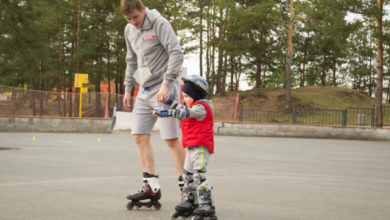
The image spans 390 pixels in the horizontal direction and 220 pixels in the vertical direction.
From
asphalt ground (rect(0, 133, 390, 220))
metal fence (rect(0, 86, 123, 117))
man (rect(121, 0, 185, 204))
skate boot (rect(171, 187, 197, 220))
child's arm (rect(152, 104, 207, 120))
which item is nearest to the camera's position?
child's arm (rect(152, 104, 207, 120))

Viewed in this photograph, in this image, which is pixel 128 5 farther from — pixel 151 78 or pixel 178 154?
pixel 178 154

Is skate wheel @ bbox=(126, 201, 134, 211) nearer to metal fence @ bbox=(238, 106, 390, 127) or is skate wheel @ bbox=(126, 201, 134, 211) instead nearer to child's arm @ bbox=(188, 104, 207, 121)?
child's arm @ bbox=(188, 104, 207, 121)

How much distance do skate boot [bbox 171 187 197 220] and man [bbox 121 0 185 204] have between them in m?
0.21

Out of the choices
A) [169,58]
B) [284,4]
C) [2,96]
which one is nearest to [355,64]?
[284,4]

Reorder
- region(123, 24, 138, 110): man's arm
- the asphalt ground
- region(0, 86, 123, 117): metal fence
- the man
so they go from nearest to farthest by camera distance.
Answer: the man < the asphalt ground < region(123, 24, 138, 110): man's arm < region(0, 86, 123, 117): metal fence

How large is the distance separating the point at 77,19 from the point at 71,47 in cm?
874

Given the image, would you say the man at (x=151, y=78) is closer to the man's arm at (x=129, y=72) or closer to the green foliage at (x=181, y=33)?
the man's arm at (x=129, y=72)

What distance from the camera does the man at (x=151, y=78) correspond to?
165 inches

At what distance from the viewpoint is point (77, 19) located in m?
37.4

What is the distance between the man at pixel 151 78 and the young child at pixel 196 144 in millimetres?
228

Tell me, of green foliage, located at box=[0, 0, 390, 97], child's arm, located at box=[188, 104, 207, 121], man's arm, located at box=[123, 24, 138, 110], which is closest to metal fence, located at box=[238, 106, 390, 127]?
green foliage, located at box=[0, 0, 390, 97]

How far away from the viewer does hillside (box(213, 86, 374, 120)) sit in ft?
108

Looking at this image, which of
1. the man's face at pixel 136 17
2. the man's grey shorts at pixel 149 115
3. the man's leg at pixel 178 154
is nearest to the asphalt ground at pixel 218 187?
the man's leg at pixel 178 154

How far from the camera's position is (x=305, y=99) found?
34500 millimetres
